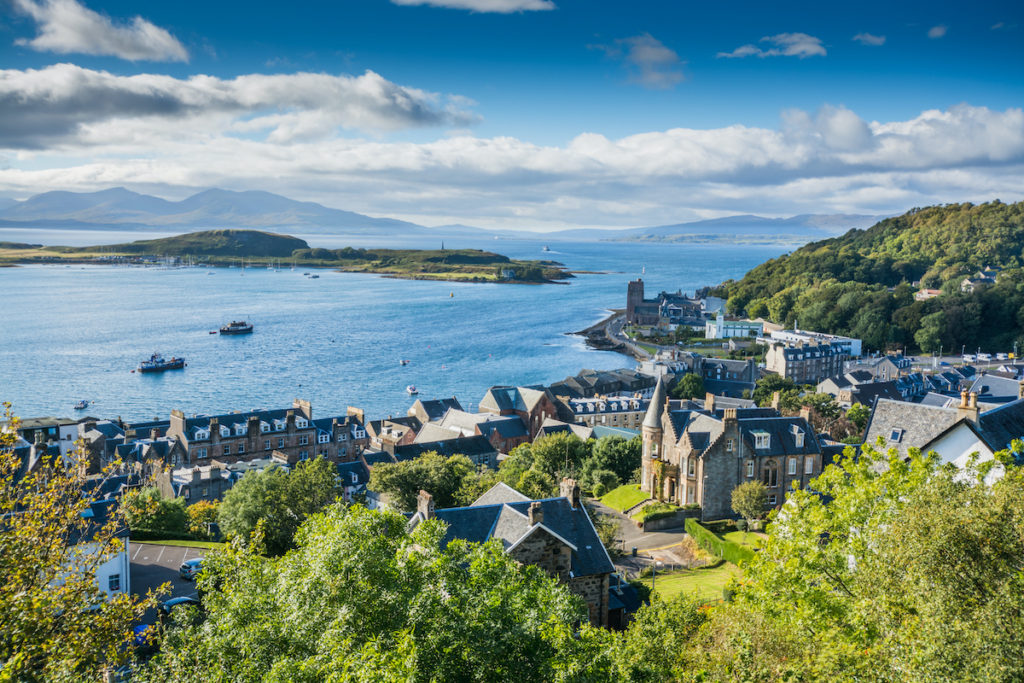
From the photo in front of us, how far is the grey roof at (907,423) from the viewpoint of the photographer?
28280 millimetres

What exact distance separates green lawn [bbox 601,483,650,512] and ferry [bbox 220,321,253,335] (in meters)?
140

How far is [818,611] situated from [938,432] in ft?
46.4

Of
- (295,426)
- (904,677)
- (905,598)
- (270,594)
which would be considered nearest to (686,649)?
(905,598)

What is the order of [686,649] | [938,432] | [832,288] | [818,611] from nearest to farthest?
[818,611]
[686,649]
[938,432]
[832,288]

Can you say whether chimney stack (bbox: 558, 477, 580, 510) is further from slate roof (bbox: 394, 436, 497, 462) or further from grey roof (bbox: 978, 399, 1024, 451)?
slate roof (bbox: 394, 436, 497, 462)

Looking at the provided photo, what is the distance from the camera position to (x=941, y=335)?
499 ft

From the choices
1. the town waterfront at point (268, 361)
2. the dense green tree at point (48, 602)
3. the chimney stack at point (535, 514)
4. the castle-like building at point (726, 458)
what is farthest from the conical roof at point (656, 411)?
the town waterfront at point (268, 361)

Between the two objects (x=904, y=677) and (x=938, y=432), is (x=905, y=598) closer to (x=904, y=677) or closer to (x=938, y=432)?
(x=904, y=677)

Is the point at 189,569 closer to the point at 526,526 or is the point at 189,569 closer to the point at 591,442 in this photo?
the point at 526,526

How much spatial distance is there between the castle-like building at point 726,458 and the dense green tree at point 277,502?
22.9 meters

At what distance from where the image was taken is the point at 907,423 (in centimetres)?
3020

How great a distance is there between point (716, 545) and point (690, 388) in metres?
62.0

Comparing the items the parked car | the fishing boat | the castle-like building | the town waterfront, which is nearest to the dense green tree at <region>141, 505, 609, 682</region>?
the parked car

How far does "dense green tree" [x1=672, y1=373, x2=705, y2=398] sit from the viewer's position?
102500 millimetres
